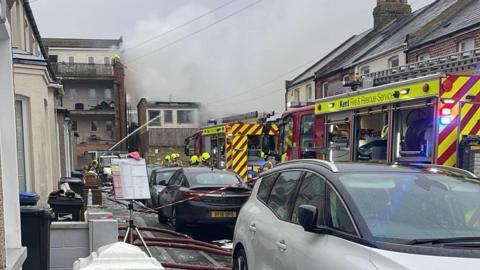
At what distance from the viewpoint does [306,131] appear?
996 centimetres

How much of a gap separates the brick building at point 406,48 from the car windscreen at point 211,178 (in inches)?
115

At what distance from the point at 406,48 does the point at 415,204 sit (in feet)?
52.2

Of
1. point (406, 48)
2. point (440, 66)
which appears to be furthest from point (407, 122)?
point (406, 48)

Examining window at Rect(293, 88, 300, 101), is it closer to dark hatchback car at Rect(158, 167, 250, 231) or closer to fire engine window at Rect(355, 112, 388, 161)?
dark hatchback car at Rect(158, 167, 250, 231)

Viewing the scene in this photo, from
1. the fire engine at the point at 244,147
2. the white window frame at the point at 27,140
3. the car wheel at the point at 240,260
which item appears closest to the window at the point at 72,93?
the fire engine at the point at 244,147

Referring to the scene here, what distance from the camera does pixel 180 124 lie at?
130ft

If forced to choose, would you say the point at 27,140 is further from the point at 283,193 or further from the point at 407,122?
the point at 407,122

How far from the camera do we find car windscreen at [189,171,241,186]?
906cm

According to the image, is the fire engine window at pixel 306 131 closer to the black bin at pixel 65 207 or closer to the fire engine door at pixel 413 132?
the fire engine door at pixel 413 132

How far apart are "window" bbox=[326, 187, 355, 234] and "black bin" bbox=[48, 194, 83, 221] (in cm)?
357

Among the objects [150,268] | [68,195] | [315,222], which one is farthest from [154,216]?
[150,268]

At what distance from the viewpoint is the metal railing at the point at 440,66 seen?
23.0 feet

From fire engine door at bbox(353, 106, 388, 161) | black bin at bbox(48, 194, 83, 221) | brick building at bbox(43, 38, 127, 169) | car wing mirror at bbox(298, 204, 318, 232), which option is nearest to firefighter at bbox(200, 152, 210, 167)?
fire engine door at bbox(353, 106, 388, 161)

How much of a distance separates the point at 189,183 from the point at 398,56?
12736 mm
